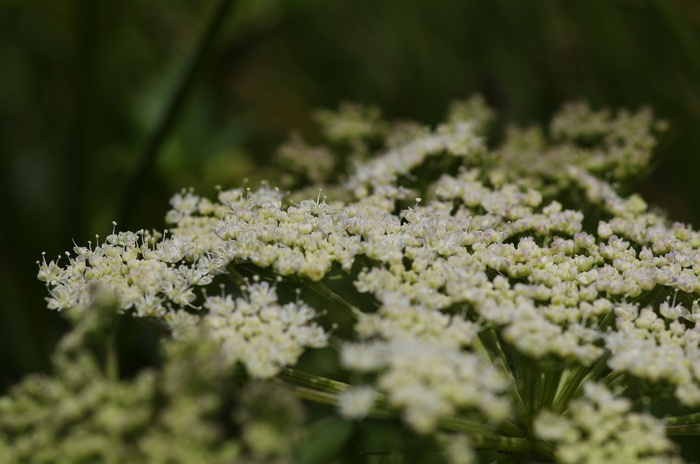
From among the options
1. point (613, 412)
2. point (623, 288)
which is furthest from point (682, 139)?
point (613, 412)

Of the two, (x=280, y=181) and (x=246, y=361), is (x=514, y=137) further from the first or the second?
(x=246, y=361)

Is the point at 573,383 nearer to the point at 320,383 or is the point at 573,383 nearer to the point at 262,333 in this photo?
the point at 320,383

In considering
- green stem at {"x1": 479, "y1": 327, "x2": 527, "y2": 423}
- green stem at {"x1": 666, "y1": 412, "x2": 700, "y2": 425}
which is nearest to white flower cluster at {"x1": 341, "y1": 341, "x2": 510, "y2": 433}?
green stem at {"x1": 479, "y1": 327, "x2": 527, "y2": 423}

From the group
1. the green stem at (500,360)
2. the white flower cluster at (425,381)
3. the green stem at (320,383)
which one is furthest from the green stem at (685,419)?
the green stem at (320,383)

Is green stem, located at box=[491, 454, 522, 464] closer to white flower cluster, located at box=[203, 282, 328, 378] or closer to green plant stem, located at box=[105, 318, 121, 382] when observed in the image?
white flower cluster, located at box=[203, 282, 328, 378]

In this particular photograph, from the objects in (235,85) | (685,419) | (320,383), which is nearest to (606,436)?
(685,419)

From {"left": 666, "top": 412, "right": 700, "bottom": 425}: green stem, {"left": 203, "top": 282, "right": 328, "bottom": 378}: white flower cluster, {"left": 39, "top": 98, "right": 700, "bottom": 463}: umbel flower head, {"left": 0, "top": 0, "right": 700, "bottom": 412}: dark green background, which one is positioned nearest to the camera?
{"left": 39, "top": 98, "right": 700, "bottom": 463}: umbel flower head

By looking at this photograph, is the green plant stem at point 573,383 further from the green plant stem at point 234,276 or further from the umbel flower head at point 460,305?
the green plant stem at point 234,276

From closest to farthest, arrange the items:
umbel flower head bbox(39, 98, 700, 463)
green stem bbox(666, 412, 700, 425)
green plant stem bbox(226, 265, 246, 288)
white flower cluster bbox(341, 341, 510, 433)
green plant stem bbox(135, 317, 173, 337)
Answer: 1. white flower cluster bbox(341, 341, 510, 433)
2. umbel flower head bbox(39, 98, 700, 463)
3. green stem bbox(666, 412, 700, 425)
4. green plant stem bbox(135, 317, 173, 337)
5. green plant stem bbox(226, 265, 246, 288)
